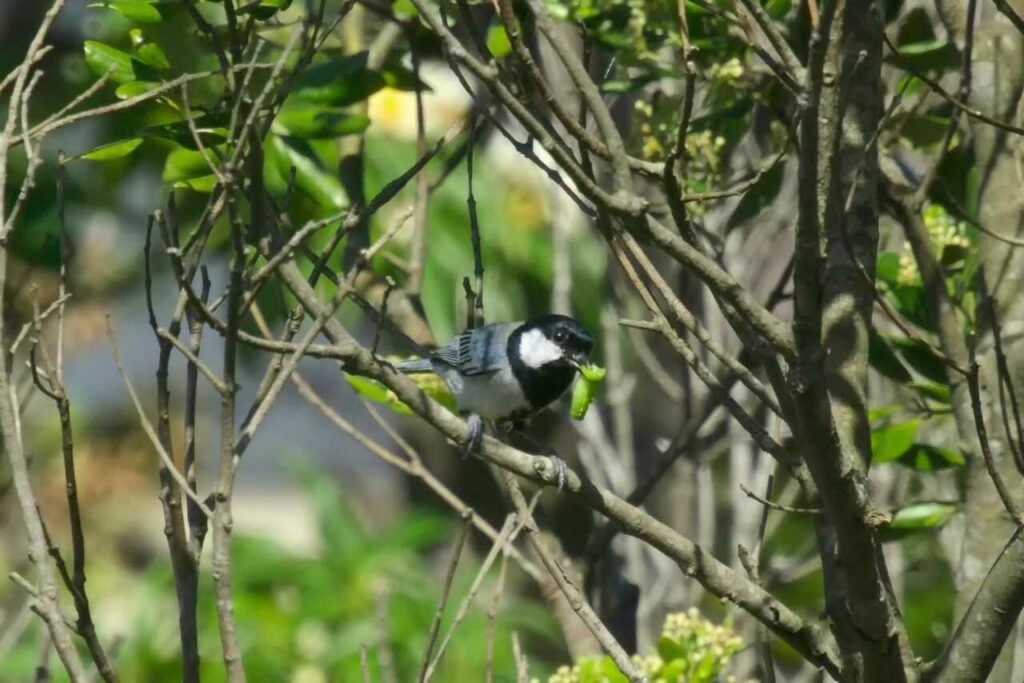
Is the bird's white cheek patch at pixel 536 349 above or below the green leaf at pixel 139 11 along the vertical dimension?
below

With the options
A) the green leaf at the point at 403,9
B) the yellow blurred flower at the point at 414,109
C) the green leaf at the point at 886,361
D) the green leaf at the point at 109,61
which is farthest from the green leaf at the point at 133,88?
the yellow blurred flower at the point at 414,109

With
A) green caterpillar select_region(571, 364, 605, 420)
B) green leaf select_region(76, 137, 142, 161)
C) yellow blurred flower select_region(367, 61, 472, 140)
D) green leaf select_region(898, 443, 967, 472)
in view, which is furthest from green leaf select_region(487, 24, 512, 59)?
Answer: yellow blurred flower select_region(367, 61, 472, 140)

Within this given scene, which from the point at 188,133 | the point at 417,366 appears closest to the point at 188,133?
the point at 188,133

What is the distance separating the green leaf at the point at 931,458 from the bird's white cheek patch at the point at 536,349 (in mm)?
915

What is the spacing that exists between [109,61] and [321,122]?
515mm

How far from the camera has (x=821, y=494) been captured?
1831mm

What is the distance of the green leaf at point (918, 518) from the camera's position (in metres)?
2.75

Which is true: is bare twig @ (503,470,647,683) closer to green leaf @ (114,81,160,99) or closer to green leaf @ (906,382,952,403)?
green leaf @ (906,382,952,403)

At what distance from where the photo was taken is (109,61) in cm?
252

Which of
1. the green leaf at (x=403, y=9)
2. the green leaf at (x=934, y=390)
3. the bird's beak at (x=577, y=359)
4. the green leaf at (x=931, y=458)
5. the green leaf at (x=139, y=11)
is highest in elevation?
the green leaf at (x=403, y=9)

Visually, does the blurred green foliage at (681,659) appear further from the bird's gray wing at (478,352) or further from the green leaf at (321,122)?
the green leaf at (321,122)

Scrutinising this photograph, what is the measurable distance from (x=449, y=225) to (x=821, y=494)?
12.4ft

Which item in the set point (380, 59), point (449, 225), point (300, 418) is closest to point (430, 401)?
point (380, 59)

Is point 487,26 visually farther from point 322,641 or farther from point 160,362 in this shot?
point 322,641
